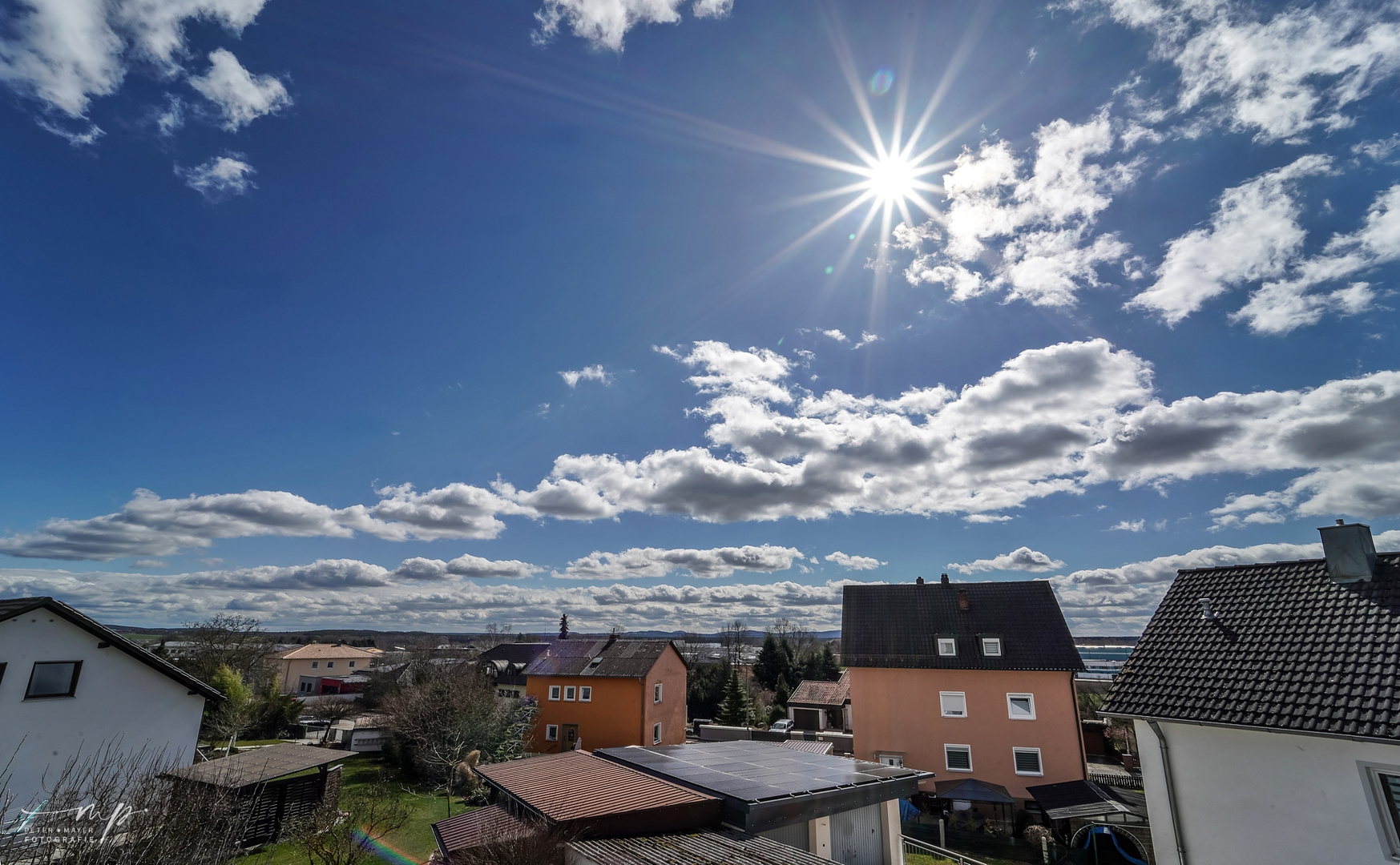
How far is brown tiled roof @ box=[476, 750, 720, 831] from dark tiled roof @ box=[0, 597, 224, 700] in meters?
10.6

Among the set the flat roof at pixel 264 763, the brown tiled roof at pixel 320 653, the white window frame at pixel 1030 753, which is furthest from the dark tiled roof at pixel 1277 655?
the brown tiled roof at pixel 320 653

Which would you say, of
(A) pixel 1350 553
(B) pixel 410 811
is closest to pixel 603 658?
(B) pixel 410 811

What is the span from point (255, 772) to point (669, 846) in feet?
50.8

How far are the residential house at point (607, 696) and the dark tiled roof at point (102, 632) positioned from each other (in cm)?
1934

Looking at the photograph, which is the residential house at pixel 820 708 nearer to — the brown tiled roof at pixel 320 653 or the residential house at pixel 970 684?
the residential house at pixel 970 684

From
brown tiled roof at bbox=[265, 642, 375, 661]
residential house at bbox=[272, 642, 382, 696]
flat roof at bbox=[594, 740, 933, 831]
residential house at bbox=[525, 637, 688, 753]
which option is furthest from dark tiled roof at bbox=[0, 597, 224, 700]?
brown tiled roof at bbox=[265, 642, 375, 661]

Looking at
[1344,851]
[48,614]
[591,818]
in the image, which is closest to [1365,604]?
[1344,851]

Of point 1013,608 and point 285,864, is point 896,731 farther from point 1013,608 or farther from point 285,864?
point 285,864

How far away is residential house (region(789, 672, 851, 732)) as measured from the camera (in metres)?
45.5

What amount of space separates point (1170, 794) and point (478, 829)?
13.2 m

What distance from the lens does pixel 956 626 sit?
27875mm

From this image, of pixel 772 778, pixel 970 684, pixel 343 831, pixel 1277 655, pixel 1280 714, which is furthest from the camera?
pixel 970 684

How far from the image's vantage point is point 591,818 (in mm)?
10898

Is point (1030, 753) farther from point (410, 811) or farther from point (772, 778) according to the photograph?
point (410, 811)
